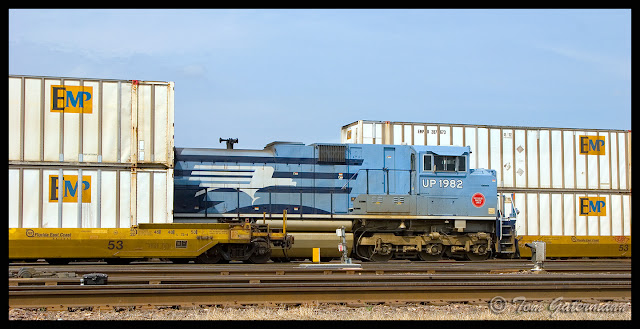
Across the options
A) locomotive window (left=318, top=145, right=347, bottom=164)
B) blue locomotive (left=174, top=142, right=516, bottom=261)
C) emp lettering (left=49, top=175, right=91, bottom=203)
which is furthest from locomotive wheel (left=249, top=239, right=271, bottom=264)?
emp lettering (left=49, top=175, right=91, bottom=203)

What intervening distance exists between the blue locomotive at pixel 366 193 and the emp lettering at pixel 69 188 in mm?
2547

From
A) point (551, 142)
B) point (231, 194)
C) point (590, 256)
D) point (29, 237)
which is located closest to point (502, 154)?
point (551, 142)

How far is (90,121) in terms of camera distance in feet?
55.8

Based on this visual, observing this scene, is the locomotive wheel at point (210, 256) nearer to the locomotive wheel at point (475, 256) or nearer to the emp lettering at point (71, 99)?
the emp lettering at point (71, 99)

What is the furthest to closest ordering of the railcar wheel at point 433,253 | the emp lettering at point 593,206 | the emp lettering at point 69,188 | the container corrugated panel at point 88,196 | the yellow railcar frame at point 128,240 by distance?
the emp lettering at point 593,206
the railcar wheel at point 433,253
the emp lettering at point 69,188
the container corrugated panel at point 88,196
the yellow railcar frame at point 128,240

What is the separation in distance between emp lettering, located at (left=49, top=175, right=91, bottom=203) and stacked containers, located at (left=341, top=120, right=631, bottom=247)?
869 centimetres

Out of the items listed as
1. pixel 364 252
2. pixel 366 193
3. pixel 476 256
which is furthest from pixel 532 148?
pixel 364 252

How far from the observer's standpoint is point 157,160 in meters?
17.4

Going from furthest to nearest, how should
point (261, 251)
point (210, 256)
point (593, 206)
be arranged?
point (593, 206)
point (210, 256)
point (261, 251)

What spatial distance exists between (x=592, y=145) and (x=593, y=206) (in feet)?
6.99

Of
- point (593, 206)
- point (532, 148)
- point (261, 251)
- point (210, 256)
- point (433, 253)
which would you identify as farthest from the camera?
point (593, 206)

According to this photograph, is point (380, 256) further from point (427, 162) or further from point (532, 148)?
point (532, 148)

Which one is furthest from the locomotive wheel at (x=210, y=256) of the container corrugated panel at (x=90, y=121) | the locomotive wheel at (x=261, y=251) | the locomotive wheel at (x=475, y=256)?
the locomotive wheel at (x=475, y=256)

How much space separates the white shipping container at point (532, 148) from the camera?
858 inches
